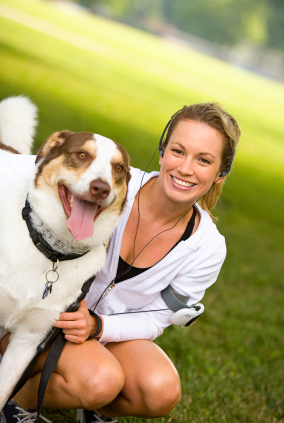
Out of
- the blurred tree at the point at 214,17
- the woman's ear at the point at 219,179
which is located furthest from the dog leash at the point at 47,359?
A: the blurred tree at the point at 214,17

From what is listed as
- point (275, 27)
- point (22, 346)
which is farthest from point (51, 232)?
point (275, 27)

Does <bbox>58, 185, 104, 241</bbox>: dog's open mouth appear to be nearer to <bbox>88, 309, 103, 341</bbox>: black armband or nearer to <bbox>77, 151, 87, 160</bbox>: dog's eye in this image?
<bbox>77, 151, 87, 160</bbox>: dog's eye

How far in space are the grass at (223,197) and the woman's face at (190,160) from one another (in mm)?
627

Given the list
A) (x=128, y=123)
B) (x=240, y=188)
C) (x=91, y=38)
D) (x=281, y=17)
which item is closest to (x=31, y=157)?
(x=240, y=188)

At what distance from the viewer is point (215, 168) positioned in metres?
2.71

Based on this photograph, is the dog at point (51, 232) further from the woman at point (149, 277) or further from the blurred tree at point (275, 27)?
the blurred tree at point (275, 27)

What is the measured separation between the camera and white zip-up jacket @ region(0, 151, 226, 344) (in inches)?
102

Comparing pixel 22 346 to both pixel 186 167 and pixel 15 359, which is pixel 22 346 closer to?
pixel 15 359

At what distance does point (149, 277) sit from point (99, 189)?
78 centimetres

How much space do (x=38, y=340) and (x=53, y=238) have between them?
53 cm

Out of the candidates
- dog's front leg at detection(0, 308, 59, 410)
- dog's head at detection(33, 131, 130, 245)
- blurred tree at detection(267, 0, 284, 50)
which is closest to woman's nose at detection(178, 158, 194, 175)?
dog's head at detection(33, 131, 130, 245)

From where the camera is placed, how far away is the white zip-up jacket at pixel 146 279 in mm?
2586

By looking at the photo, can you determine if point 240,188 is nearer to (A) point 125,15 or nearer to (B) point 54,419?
(B) point 54,419

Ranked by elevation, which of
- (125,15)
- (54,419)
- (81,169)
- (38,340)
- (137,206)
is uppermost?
(81,169)
